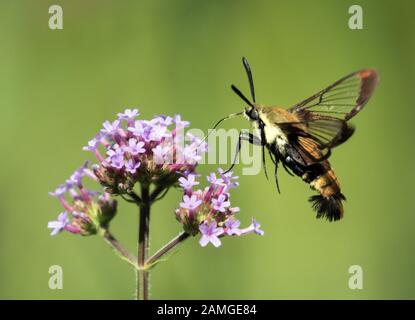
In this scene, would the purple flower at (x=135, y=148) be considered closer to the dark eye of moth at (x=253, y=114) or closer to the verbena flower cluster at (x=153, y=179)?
the verbena flower cluster at (x=153, y=179)

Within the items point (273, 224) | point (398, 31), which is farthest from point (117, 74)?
point (398, 31)

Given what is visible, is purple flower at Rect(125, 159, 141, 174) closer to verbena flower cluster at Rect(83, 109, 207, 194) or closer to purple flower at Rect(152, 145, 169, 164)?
verbena flower cluster at Rect(83, 109, 207, 194)

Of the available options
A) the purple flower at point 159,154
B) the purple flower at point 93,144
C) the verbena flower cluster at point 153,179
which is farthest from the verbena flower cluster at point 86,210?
the purple flower at point 159,154

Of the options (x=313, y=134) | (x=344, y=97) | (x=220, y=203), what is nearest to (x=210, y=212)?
(x=220, y=203)

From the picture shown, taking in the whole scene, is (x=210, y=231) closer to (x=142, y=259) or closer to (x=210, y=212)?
(x=210, y=212)

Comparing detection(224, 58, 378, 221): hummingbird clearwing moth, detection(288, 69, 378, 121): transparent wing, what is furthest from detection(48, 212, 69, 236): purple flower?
detection(288, 69, 378, 121): transparent wing

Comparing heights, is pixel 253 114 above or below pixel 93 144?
above

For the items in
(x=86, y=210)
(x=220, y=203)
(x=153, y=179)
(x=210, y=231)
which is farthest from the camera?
(x=86, y=210)
